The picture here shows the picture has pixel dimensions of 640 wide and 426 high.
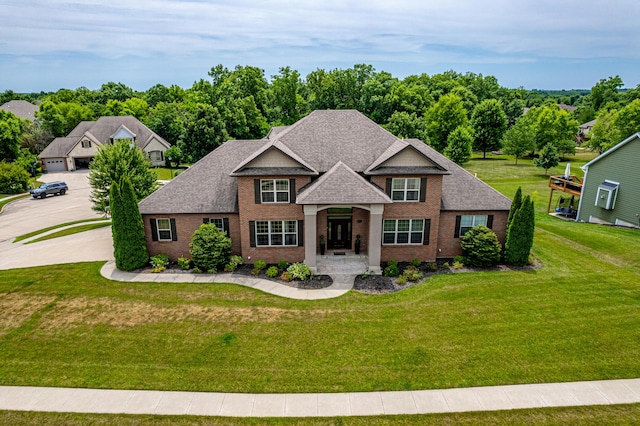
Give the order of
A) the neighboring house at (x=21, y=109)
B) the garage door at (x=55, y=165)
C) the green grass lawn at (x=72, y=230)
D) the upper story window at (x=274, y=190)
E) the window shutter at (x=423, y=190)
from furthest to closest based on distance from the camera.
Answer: the neighboring house at (x=21, y=109), the garage door at (x=55, y=165), the green grass lawn at (x=72, y=230), the window shutter at (x=423, y=190), the upper story window at (x=274, y=190)

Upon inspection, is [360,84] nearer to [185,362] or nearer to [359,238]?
[359,238]

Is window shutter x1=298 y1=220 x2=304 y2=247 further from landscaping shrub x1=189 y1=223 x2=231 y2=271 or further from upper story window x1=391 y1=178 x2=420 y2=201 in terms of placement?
upper story window x1=391 y1=178 x2=420 y2=201

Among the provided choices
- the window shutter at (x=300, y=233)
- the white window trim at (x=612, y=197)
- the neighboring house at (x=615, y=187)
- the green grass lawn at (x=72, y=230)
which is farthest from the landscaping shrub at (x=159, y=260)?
the white window trim at (x=612, y=197)

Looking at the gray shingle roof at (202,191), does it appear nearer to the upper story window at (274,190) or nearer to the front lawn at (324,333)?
the upper story window at (274,190)

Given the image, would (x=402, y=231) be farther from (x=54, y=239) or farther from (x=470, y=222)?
(x=54, y=239)

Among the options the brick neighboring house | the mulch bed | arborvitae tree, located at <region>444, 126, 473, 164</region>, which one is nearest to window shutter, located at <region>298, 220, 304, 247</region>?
the brick neighboring house

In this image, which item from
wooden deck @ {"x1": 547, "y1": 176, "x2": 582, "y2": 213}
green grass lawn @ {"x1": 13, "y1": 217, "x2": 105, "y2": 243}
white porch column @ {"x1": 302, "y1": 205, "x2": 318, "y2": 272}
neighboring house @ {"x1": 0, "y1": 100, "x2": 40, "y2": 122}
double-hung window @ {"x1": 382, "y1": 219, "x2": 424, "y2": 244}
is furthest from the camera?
neighboring house @ {"x1": 0, "y1": 100, "x2": 40, "y2": 122}

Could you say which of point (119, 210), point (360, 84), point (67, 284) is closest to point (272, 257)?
point (119, 210)
